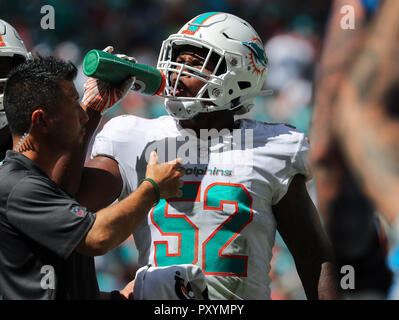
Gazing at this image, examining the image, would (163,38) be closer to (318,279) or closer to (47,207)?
(318,279)

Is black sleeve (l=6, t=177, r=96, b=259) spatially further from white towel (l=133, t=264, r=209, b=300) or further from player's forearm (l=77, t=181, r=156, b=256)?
white towel (l=133, t=264, r=209, b=300)

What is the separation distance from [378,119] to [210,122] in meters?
1.96

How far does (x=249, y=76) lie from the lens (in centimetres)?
312

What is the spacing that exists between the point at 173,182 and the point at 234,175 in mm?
479

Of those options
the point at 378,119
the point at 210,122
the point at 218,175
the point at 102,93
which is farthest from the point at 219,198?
the point at 378,119

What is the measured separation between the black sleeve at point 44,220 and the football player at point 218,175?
0.54 meters

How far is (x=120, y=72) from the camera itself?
2.78 meters

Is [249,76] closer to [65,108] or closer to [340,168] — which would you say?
[65,108]

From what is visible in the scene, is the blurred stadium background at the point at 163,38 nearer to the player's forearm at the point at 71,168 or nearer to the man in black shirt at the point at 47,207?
the player's forearm at the point at 71,168

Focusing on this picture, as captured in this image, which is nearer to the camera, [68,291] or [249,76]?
[68,291]

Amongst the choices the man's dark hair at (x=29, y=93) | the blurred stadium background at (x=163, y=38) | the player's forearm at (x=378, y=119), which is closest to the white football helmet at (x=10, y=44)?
the man's dark hair at (x=29, y=93)

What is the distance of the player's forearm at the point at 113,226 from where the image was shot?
222cm

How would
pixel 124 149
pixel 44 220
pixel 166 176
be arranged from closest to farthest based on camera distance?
pixel 44 220
pixel 166 176
pixel 124 149
